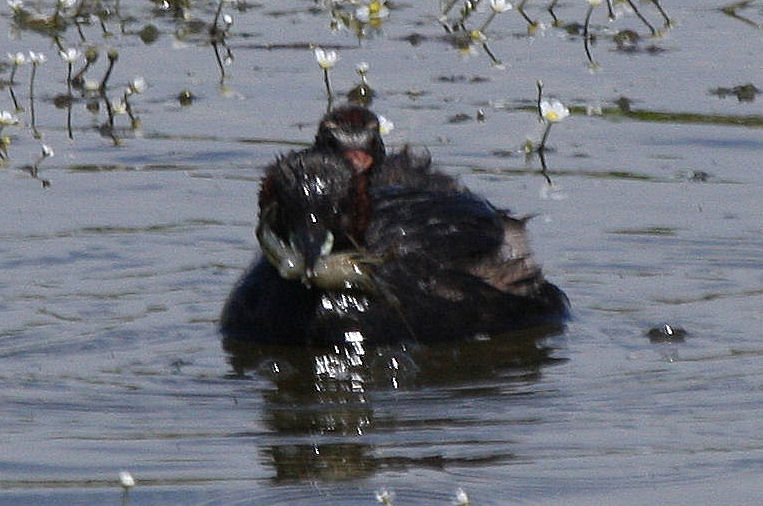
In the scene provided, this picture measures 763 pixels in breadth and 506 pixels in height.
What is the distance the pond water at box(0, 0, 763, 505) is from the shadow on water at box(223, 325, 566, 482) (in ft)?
0.06

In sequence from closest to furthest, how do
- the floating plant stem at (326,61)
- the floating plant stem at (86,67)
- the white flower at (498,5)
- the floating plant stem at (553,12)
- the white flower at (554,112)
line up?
the white flower at (554,112)
the floating plant stem at (326,61)
the floating plant stem at (86,67)
the white flower at (498,5)
the floating plant stem at (553,12)

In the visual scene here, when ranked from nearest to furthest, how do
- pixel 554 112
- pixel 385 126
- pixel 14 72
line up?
pixel 554 112 → pixel 385 126 → pixel 14 72

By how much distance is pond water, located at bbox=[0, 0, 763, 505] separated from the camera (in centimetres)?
673

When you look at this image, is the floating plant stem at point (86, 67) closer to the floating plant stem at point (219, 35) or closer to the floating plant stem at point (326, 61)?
the floating plant stem at point (219, 35)

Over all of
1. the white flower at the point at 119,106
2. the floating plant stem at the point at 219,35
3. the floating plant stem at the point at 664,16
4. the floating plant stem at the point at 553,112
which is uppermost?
the floating plant stem at the point at 553,112

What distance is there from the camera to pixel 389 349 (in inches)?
329

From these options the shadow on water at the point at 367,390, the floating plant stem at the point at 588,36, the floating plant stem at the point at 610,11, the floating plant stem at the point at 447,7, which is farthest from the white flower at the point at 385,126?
the floating plant stem at the point at 610,11

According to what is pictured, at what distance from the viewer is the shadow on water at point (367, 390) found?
6.82 metres

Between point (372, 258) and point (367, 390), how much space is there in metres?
0.65

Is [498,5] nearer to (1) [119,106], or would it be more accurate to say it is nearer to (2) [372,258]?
(1) [119,106]

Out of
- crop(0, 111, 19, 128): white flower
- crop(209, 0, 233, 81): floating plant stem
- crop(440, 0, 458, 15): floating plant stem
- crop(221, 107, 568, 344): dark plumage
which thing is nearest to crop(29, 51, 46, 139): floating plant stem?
crop(0, 111, 19, 128): white flower

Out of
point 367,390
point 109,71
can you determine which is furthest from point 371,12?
point 367,390

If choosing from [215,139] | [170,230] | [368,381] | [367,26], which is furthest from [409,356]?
[367,26]

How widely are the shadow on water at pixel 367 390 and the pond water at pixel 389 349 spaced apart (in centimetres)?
2
